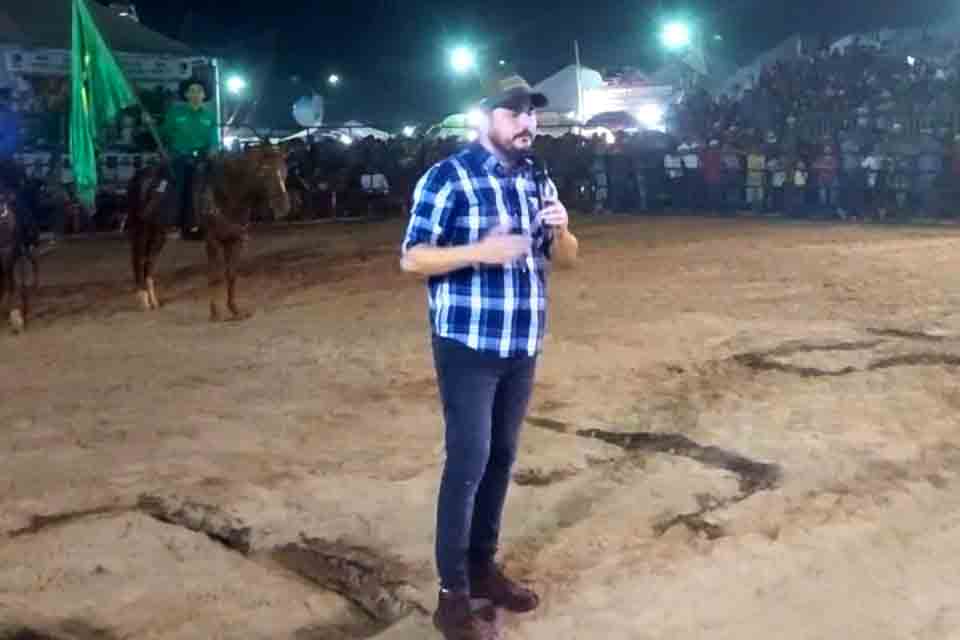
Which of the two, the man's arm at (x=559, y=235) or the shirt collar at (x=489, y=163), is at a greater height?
the shirt collar at (x=489, y=163)

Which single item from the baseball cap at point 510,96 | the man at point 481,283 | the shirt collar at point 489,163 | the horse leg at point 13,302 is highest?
the baseball cap at point 510,96

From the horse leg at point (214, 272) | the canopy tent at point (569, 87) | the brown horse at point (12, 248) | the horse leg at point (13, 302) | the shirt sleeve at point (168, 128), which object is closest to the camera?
the brown horse at point (12, 248)

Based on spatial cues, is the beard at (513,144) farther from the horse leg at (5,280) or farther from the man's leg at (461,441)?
the horse leg at (5,280)

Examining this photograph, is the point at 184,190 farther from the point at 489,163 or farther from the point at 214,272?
the point at 489,163

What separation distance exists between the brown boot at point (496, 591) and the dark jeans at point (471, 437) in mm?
105

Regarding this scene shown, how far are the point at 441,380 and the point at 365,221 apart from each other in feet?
67.2

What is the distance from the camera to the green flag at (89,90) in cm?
1608

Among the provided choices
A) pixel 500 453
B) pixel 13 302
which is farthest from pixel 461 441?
pixel 13 302

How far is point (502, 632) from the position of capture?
4402 millimetres

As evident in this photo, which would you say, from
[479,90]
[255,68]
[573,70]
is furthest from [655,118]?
[479,90]

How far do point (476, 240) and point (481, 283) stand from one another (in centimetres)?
13

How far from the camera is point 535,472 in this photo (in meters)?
6.37

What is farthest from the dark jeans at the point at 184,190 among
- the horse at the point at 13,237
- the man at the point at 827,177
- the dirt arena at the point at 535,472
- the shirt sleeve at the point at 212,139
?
the man at the point at 827,177

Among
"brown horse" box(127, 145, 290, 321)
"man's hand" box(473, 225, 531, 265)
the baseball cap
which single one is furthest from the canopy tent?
"man's hand" box(473, 225, 531, 265)
